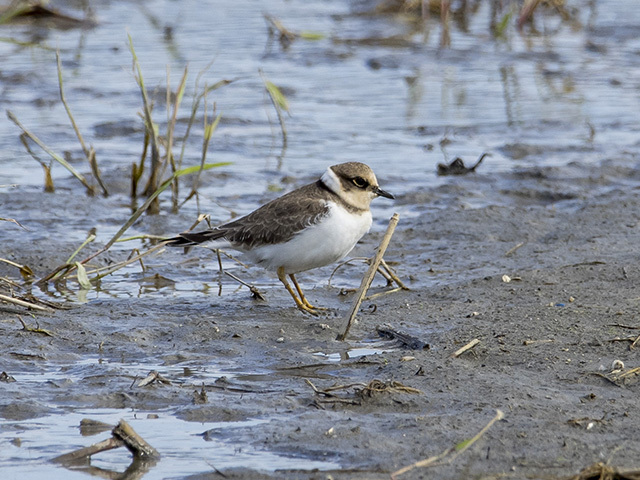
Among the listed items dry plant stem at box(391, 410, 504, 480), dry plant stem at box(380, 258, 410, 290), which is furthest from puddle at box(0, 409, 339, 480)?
dry plant stem at box(380, 258, 410, 290)

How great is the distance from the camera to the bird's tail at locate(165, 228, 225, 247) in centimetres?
629

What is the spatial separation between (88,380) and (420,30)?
12123 mm

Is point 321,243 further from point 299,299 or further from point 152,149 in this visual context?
point 152,149

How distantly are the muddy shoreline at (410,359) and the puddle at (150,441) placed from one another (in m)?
0.05

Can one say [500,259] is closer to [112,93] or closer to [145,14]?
[112,93]

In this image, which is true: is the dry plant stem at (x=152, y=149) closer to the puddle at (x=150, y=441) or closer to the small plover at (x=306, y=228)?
the small plover at (x=306, y=228)

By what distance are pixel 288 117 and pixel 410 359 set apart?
661cm

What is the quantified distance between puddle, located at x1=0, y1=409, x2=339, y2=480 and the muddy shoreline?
0.05 m

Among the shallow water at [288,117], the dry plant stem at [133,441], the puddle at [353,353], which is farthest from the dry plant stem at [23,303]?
the dry plant stem at [133,441]

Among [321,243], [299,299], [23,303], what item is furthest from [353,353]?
[23,303]

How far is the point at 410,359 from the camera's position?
496 centimetres

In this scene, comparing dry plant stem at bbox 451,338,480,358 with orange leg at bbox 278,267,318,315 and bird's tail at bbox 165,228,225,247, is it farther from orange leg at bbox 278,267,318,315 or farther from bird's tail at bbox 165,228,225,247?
bird's tail at bbox 165,228,225,247

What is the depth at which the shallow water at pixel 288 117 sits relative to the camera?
661 cm

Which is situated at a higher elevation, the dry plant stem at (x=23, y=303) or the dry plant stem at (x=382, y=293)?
the dry plant stem at (x=23, y=303)
